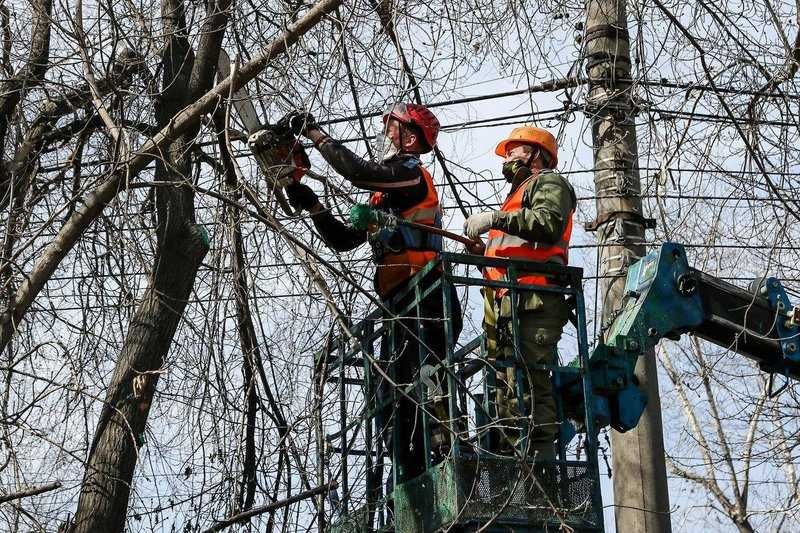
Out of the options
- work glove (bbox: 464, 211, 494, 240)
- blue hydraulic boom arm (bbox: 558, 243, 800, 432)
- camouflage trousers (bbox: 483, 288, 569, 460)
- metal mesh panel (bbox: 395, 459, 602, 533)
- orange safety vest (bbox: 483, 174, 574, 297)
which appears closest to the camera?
metal mesh panel (bbox: 395, 459, 602, 533)

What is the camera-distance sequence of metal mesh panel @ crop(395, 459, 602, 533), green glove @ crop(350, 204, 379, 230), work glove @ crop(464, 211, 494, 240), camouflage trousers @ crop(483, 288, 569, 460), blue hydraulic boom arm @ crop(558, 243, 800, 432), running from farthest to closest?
blue hydraulic boom arm @ crop(558, 243, 800, 432), work glove @ crop(464, 211, 494, 240), green glove @ crop(350, 204, 379, 230), camouflage trousers @ crop(483, 288, 569, 460), metal mesh panel @ crop(395, 459, 602, 533)

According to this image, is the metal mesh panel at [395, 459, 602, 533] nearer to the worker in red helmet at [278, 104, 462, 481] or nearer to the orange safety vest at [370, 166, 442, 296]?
the worker in red helmet at [278, 104, 462, 481]

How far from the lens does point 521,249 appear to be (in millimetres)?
6996

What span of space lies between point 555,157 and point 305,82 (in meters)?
1.42

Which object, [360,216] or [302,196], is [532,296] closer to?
[360,216]

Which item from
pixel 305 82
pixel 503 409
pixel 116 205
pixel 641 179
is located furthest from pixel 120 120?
pixel 641 179

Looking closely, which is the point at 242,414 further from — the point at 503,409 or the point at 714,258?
the point at 714,258

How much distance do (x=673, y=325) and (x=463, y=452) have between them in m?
1.64

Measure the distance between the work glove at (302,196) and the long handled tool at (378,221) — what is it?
1.97 feet

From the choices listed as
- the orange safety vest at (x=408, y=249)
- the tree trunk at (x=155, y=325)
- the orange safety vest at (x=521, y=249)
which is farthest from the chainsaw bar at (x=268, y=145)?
the orange safety vest at (x=521, y=249)

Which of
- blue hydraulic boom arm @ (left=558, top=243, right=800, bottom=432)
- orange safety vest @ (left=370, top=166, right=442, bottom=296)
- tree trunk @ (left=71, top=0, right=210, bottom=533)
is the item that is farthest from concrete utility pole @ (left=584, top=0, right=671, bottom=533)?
tree trunk @ (left=71, top=0, right=210, bottom=533)

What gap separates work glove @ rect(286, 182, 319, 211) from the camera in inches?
290

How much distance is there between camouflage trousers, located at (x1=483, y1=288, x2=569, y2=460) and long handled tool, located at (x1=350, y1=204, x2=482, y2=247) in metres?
0.47

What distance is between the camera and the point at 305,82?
7.09 meters
